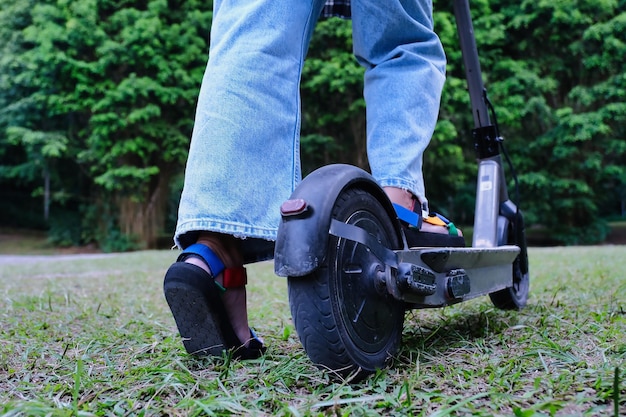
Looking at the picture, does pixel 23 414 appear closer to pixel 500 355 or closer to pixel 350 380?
pixel 350 380

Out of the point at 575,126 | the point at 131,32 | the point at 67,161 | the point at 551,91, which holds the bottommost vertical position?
the point at 67,161

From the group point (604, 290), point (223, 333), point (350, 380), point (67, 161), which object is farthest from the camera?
point (67, 161)

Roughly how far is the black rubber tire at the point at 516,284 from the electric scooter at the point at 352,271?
0.48 m

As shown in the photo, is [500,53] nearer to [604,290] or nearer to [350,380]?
[604,290]

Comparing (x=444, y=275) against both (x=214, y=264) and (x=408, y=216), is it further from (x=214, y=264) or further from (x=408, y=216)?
Answer: (x=214, y=264)

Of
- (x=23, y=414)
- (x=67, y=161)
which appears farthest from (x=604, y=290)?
(x=67, y=161)

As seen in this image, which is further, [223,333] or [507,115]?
[507,115]

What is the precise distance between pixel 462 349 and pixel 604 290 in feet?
3.79

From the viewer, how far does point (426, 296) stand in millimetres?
1019

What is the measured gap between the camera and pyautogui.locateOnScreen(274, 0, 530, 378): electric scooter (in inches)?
33.0

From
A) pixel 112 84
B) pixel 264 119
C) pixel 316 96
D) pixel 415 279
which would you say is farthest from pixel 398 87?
pixel 112 84

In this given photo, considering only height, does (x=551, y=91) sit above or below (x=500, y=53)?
below

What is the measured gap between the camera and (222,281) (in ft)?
3.22

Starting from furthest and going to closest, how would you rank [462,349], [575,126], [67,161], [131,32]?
[67,161]
[575,126]
[131,32]
[462,349]
